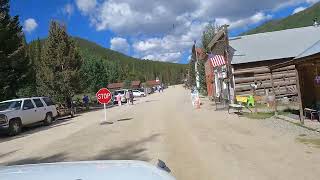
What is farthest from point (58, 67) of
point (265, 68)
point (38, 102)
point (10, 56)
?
point (265, 68)

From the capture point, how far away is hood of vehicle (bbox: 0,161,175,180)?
3.10 meters

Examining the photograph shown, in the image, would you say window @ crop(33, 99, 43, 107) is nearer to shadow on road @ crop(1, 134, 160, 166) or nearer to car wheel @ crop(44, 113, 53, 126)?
car wheel @ crop(44, 113, 53, 126)

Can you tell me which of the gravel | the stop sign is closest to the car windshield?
the stop sign

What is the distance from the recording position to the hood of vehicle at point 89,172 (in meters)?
3.10

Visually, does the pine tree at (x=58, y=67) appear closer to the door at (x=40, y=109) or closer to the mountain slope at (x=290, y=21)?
the door at (x=40, y=109)

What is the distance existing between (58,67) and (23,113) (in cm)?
1648

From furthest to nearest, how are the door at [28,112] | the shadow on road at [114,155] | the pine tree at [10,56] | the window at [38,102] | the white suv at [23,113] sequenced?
the pine tree at [10,56]
the window at [38,102]
the door at [28,112]
the white suv at [23,113]
the shadow on road at [114,155]

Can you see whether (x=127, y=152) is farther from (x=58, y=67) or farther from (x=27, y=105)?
(x=58, y=67)

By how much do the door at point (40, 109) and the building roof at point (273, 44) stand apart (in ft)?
42.3

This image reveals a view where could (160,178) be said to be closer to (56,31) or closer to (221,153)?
(221,153)

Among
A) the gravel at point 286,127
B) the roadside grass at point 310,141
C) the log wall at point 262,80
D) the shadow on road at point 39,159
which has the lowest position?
the shadow on road at point 39,159

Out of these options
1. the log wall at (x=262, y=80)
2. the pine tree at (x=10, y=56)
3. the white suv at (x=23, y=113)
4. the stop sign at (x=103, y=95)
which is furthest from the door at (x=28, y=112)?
the log wall at (x=262, y=80)

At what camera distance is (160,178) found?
3324 millimetres

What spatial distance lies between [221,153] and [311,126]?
5.43 meters
